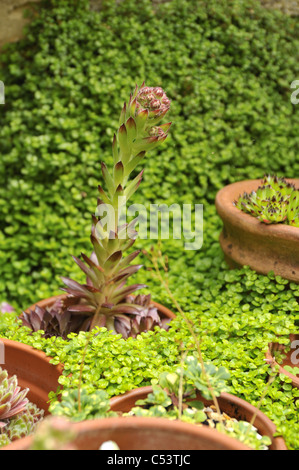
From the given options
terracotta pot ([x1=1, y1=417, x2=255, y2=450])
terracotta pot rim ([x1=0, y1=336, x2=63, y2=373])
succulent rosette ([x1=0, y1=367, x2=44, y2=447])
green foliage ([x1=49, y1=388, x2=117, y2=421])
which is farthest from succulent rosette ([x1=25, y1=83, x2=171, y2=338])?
terracotta pot ([x1=1, y1=417, x2=255, y2=450])

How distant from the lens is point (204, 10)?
3.97 m

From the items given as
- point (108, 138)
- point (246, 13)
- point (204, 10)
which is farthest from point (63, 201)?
point (246, 13)

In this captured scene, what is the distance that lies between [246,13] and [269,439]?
374cm

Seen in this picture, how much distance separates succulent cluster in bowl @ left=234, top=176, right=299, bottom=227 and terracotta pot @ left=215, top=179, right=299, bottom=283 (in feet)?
0.12

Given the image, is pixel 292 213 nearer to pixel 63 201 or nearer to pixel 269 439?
pixel 269 439

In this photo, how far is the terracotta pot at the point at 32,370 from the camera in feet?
6.02

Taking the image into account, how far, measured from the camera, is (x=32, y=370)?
190 cm

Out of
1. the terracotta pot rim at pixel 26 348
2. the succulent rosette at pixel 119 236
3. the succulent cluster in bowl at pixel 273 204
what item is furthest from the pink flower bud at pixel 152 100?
the terracotta pot rim at pixel 26 348

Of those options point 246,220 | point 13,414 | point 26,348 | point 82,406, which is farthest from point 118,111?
point 82,406

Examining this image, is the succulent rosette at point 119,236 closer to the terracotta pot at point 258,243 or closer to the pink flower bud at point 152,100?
the pink flower bud at point 152,100

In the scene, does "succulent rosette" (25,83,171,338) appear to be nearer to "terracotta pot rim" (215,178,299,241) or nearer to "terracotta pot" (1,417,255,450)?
"terracotta pot rim" (215,178,299,241)

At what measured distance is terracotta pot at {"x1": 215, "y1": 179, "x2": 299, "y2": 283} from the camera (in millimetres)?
2209

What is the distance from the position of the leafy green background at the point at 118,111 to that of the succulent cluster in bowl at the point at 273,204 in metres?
0.52

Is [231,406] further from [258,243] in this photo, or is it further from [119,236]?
[258,243]
